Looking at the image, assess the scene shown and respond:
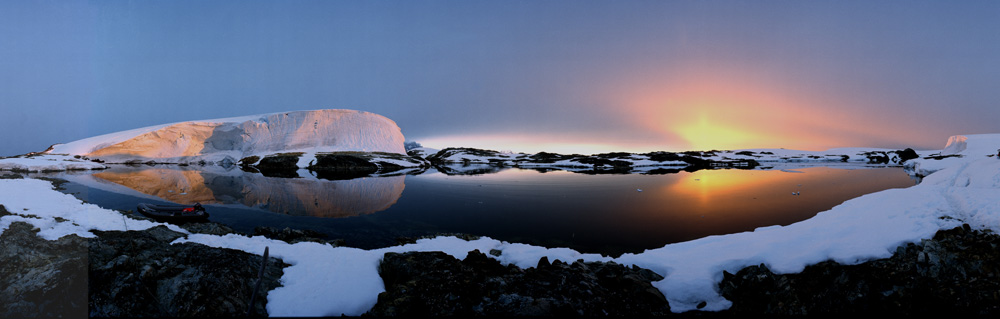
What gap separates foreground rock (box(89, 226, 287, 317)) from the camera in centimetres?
602

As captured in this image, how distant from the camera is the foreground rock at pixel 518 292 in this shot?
587cm

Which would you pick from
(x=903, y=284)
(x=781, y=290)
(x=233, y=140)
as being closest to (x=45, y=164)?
(x=233, y=140)

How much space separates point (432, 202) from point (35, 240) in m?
17.7

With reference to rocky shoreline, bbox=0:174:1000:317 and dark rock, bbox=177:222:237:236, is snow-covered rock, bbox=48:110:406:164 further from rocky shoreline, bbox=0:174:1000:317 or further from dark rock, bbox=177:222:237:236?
rocky shoreline, bbox=0:174:1000:317

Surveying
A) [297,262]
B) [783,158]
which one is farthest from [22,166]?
[783,158]

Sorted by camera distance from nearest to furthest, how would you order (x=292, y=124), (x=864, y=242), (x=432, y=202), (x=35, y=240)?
1. (x=864, y=242)
2. (x=35, y=240)
3. (x=432, y=202)
4. (x=292, y=124)

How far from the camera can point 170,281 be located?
650 centimetres

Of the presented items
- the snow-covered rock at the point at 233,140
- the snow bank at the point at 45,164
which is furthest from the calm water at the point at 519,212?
the snow-covered rock at the point at 233,140

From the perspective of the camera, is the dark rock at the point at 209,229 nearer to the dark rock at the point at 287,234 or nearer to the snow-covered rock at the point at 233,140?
the dark rock at the point at 287,234

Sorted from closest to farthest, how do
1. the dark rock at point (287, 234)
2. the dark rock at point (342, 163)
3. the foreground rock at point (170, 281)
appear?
the foreground rock at point (170, 281), the dark rock at point (287, 234), the dark rock at point (342, 163)

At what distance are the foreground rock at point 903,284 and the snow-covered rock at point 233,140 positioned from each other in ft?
289

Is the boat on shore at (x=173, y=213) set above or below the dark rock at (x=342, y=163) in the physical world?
below

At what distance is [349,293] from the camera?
22.5ft

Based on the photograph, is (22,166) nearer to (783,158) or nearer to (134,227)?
(134,227)
